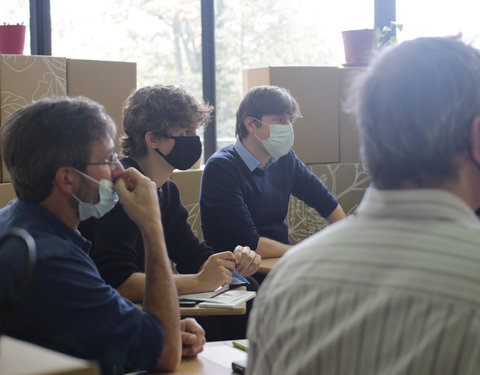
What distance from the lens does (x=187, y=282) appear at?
2115 millimetres

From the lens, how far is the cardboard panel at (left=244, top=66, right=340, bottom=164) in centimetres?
369

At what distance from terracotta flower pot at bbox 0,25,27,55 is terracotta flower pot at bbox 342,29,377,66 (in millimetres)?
1824

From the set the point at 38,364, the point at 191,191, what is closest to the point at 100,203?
the point at 38,364

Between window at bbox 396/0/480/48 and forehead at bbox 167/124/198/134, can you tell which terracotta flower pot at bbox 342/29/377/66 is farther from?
forehead at bbox 167/124/198/134

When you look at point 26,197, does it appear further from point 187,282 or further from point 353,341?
point 353,341

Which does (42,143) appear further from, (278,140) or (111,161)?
(278,140)

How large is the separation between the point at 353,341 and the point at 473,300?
0.49ft

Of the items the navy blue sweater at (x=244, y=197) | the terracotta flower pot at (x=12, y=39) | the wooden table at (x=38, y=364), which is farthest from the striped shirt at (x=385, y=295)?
the terracotta flower pot at (x=12, y=39)

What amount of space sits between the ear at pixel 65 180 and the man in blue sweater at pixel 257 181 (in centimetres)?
145

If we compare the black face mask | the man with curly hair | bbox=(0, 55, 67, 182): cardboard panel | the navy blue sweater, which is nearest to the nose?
the man with curly hair

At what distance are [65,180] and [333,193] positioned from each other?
2434 mm

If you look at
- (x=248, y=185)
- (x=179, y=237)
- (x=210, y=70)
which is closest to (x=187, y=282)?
(x=179, y=237)

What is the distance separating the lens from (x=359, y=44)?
389cm

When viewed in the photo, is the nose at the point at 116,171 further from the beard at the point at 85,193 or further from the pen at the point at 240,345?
the pen at the point at 240,345
